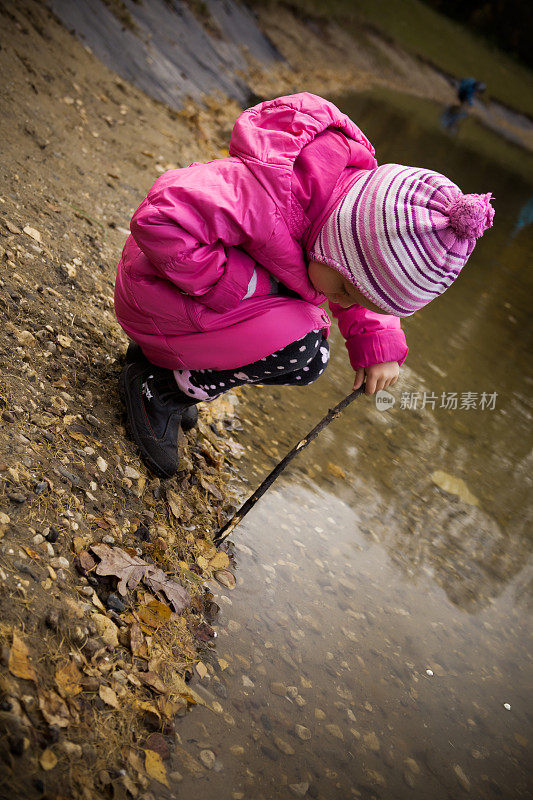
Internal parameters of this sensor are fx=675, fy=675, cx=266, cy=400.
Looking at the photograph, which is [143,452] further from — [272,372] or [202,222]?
[202,222]

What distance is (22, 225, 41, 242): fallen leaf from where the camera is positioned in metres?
2.69

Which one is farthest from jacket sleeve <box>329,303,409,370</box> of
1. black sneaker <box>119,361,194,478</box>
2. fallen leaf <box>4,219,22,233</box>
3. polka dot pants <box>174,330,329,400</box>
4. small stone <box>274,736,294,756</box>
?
fallen leaf <box>4,219,22,233</box>

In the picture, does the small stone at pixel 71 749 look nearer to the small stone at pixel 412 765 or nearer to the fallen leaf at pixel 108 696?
the fallen leaf at pixel 108 696

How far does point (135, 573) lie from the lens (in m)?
1.86

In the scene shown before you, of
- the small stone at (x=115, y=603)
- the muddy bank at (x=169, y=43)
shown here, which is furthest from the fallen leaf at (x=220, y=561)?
the muddy bank at (x=169, y=43)

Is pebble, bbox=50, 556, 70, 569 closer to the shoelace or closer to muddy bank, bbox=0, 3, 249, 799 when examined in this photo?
muddy bank, bbox=0, 3, 249, 799

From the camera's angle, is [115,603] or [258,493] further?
[258,493]

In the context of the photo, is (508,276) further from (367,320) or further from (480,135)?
(480,135)

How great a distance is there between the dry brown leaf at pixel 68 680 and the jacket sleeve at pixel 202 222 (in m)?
1.03

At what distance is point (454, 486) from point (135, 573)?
1920mm

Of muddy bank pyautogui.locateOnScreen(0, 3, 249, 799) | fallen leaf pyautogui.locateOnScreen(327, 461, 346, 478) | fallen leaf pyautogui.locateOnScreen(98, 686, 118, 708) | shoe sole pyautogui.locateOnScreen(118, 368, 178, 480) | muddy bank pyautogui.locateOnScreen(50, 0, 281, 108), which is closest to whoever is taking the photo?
muddy bank pyautogui.locateOnScreen(0, 3, 249, 799)

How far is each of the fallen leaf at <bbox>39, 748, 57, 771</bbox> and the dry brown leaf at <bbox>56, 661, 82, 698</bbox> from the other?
5.1 inches

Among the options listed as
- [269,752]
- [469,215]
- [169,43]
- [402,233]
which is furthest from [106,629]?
[169,43]

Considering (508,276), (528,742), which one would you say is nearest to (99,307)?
(528,742)
